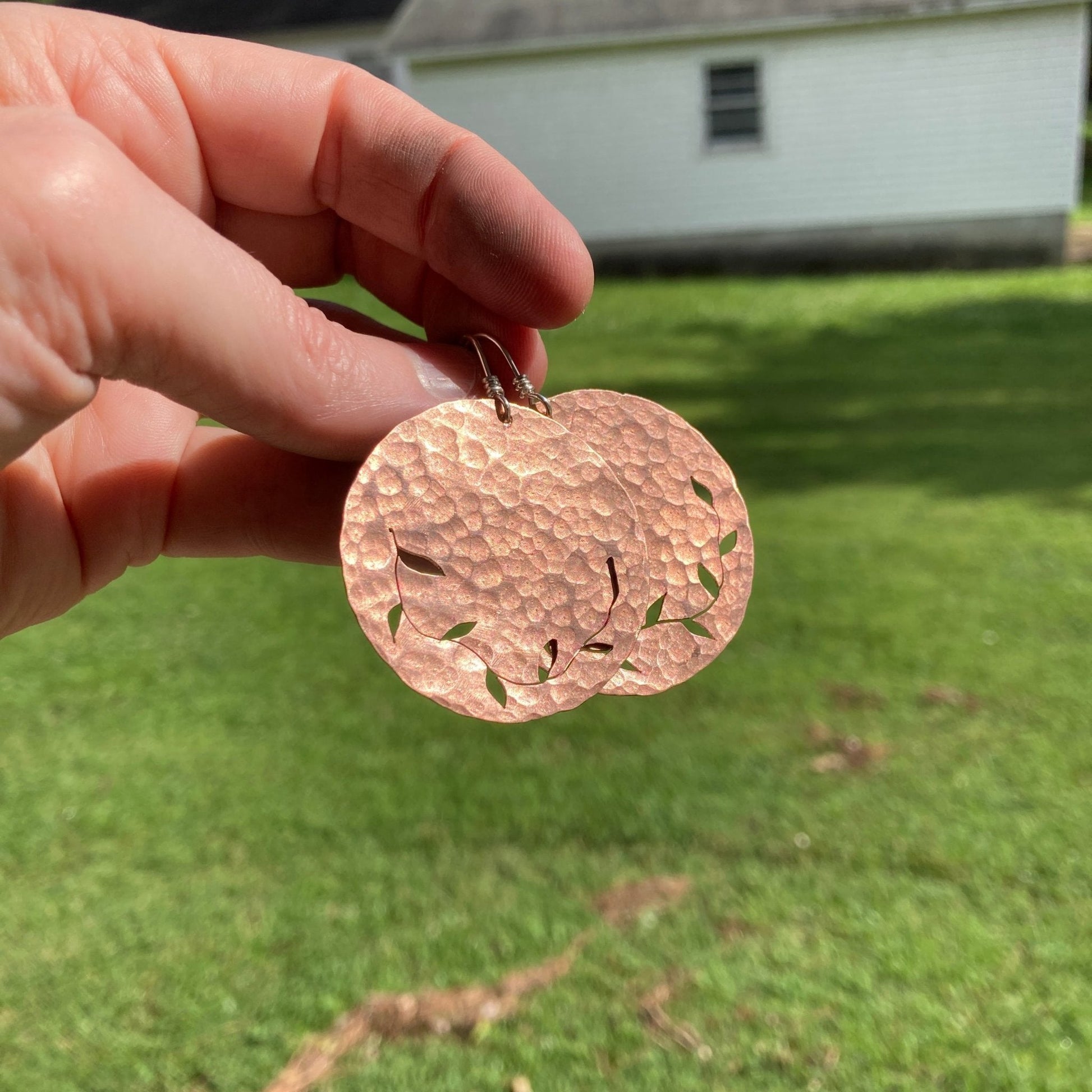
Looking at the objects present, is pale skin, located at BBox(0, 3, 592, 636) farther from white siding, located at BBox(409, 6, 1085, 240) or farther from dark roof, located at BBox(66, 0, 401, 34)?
dark roof, located at BBox(66, 0, 401, 34)

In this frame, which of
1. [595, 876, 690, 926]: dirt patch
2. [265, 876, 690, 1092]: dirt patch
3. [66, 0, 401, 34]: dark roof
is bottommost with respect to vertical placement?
[595, 876, 690, 926]: dirt patch

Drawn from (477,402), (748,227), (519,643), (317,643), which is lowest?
(748,227)

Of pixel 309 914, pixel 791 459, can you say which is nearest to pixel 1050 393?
pixel 791 459

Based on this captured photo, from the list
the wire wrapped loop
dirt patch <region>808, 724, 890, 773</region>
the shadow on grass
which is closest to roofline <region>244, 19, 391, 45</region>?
the shadow on grass

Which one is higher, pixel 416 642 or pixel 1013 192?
pixel 416 642

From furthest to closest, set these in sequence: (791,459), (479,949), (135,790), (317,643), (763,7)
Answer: (763,7) < (791,459) < (317,643) < (135,790) < (479,949)

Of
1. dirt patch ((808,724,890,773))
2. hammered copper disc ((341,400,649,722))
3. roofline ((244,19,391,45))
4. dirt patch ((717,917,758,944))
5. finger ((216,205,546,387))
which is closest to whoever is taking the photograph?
hammered copper disc ((341,400,649,722))

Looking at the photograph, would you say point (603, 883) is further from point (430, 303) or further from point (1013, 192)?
point (1013, 192)
